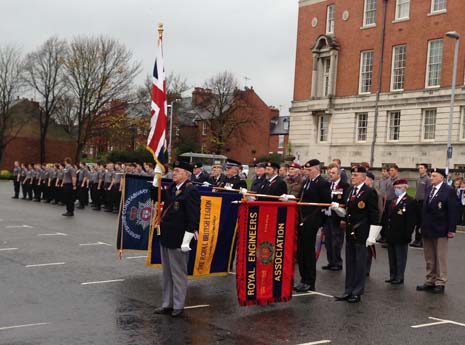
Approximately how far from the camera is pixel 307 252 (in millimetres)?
9391

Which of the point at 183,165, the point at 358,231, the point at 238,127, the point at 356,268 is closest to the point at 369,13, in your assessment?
the point at 238,127

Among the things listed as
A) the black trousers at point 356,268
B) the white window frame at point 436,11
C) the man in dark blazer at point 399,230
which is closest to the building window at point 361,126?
the white window frame at point 436,11

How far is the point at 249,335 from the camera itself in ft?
22.1

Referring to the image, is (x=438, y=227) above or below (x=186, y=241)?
above

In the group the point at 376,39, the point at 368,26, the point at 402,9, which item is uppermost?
the point at 402,9

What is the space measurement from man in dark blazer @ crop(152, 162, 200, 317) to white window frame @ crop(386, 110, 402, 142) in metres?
36.9

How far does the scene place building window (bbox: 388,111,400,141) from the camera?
4240 centimetres

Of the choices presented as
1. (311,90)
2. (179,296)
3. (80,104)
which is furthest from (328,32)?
(179,296)

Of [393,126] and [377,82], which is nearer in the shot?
[393,126]

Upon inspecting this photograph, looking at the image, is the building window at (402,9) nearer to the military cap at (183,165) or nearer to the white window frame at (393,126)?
the white window frame at (393,126)

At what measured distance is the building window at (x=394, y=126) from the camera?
42.4m

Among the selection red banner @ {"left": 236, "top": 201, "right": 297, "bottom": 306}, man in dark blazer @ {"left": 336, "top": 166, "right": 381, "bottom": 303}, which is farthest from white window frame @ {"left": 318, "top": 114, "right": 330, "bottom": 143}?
red banner @ {"left": 236, "top": 201, "right": 297, "bottom": 306}

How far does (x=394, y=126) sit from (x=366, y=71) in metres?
4.93

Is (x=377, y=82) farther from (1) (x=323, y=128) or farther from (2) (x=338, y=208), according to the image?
(2) (x=338, y=208)
